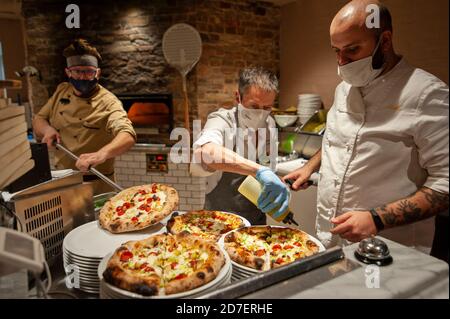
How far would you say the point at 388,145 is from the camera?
114cm

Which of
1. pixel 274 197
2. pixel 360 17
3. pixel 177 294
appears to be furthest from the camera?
pixel 274 197

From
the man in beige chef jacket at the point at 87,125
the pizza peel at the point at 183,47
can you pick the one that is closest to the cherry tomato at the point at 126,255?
the man in beige chef jacket at the point at 87,125

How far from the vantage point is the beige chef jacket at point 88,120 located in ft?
5.51

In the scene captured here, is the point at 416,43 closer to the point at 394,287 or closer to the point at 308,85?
the point at 308,85

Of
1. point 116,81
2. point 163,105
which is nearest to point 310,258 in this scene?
point 116,81

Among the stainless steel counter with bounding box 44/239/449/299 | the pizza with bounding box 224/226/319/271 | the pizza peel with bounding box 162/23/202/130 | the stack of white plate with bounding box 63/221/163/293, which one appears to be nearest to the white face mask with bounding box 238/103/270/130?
the pizza with bounding box 224/226/319/271

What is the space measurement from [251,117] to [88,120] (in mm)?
836

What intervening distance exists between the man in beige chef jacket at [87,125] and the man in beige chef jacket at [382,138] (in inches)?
40.5

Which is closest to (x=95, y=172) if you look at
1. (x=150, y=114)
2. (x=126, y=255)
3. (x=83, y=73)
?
(x=83, y=73)

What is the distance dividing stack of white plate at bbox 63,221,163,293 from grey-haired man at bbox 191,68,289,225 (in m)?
0.45

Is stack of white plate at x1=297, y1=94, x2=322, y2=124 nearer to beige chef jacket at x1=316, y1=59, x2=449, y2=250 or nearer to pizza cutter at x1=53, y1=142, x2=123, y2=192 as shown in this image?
beige chef jacket at x1=316, y1=59, x2=449, y2=250

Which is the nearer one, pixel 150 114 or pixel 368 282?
pixel 368 282

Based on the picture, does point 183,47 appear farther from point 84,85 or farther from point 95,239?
point 95,239

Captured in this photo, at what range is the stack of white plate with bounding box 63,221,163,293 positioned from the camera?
95 centimetres
